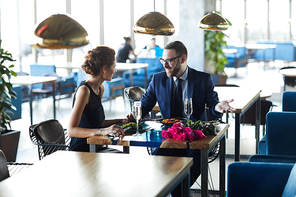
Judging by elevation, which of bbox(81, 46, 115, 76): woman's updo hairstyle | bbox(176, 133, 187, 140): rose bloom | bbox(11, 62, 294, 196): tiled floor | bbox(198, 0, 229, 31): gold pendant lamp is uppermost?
bbox(198, 0, 229, 31): gold pendant lamp

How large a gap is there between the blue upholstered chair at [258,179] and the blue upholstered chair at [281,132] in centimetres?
116

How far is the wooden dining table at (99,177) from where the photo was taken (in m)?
1.93

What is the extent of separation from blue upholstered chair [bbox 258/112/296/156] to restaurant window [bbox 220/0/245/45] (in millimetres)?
14825

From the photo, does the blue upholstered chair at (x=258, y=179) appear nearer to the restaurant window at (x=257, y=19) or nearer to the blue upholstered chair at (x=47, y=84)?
the blue upholstered chair at (x=47, y=84)

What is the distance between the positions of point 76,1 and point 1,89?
26.0 ft

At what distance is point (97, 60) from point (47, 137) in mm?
717

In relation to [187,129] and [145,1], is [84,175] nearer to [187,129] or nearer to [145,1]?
[187,129]

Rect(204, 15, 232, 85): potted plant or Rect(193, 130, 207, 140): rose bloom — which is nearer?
Rect(193, 130, 207, 140): rose bloom

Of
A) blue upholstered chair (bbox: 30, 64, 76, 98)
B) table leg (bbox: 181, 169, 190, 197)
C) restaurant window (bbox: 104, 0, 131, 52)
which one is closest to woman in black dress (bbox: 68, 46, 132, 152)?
table leg (bbox: 181, 169, 190, 197)

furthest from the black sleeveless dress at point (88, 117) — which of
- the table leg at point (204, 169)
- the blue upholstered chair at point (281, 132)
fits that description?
the blue upholstered chair at point (281, 132)

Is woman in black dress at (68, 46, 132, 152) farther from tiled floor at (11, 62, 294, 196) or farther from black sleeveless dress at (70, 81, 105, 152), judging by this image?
tiled floor at (11, 62, 294, 196)

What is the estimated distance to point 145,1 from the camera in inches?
591

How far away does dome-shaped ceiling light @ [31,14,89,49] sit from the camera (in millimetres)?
1826

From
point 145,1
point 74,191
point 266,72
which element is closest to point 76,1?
point 145,1
